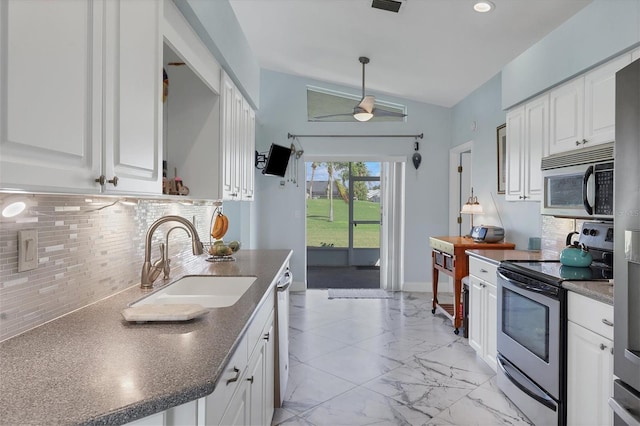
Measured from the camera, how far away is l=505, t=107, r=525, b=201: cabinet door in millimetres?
3197

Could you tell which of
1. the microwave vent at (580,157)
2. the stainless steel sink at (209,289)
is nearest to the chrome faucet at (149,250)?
the stainless steel sink at (209,289)

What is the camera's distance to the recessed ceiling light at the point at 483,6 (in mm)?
2709

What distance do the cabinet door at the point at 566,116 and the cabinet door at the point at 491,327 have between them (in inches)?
43.6

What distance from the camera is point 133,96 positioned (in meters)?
1.28

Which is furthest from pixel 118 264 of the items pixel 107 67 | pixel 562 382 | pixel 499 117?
pixel 499 117

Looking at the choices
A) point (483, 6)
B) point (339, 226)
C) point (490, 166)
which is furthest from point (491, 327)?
point (339, 226)

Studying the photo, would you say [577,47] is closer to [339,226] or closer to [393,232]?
[393,232]

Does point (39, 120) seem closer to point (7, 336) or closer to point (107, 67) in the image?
point (107, 67)

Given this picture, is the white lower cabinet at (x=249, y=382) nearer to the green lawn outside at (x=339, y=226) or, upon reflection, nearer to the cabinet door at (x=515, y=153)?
the cabinet door at (x=515, y=153)

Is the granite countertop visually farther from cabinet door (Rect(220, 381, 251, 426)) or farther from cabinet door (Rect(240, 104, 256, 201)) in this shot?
cabinet door (Rect(240, 104, 256, 201))

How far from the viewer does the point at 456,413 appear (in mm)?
2432

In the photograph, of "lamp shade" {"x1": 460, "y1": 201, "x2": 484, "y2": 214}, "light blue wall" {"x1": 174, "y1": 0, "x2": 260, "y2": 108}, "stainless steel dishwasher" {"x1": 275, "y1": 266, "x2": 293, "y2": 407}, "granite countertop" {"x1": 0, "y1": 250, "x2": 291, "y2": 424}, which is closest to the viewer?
"granite countertop" {"x1": 0, "y1": 250, "x2": 291, "y2": 424}

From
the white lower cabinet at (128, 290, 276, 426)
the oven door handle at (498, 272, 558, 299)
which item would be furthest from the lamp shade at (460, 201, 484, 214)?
the white lower cabinet at (128, 290, 276, 426)

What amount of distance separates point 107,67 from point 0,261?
0.62 metres
